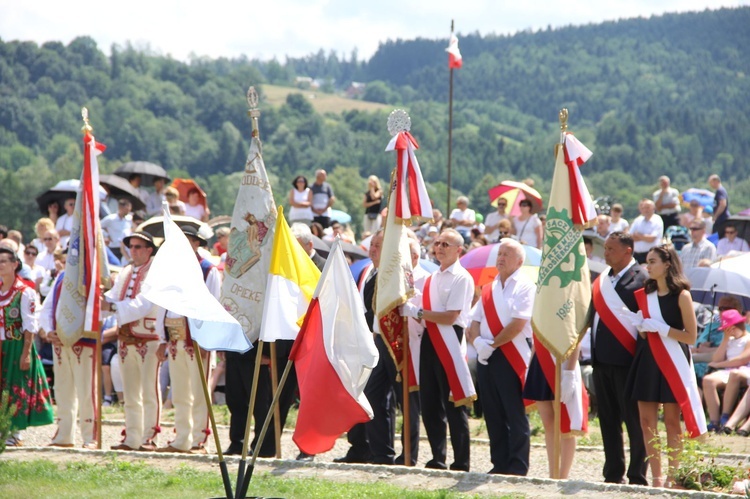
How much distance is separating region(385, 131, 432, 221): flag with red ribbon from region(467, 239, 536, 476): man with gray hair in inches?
34.2

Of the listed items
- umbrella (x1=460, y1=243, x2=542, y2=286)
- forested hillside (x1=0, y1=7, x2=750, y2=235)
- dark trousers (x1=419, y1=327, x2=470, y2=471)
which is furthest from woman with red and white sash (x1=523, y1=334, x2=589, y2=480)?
forested hillside (x1=0, y1=7, x2=750, y2=235)

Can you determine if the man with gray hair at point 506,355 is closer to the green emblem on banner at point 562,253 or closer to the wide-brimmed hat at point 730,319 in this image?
the green emblem on banner at point 562,253

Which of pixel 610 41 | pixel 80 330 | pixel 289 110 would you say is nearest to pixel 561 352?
pixel 80 330

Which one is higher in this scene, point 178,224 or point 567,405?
point 178,224

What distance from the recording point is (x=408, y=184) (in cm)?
1039

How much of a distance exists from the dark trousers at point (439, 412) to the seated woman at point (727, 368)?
11.0ft

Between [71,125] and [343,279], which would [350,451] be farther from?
[71,125]

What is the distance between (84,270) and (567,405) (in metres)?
4.76

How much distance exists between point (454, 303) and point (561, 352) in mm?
1117

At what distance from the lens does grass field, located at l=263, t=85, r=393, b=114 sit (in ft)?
483

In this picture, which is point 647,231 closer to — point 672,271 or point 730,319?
point 730,319

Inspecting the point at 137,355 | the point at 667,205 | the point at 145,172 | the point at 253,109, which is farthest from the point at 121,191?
the point at 253,109

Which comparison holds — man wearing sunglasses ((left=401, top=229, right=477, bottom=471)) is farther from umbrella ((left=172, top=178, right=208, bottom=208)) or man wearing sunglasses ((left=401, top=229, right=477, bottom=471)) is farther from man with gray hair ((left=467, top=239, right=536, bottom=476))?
umbrella ((left=172, top=178, right=208, bottom=208))

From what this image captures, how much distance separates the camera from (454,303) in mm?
10039
